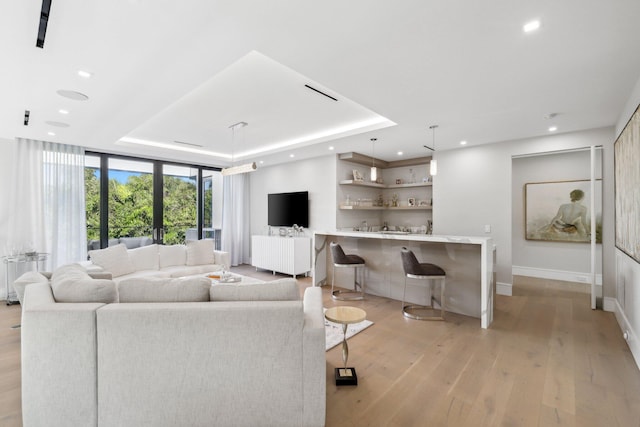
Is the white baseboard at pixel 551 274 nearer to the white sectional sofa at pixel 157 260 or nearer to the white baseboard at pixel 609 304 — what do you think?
the white baseboard at pixel 609 304

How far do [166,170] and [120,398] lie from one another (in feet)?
18.3

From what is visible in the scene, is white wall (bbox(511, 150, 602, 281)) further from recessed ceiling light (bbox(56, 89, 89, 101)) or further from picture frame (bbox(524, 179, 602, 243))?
recessed ceiling light (bbox(56, 89, 89, 101))

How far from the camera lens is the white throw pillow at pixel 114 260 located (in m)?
4.15

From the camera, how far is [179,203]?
6.57m

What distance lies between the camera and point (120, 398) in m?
1.68

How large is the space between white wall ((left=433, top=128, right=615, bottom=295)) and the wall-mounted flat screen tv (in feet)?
8.81

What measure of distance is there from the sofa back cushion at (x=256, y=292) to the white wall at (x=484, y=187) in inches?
168

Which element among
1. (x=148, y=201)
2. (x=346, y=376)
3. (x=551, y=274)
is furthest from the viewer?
(x=148, y=201)

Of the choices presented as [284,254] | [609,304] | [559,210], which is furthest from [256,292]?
[559,210]

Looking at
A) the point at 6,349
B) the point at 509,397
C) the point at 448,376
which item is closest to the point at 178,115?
the point at 6,349

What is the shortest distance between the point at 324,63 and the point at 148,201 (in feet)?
17.5

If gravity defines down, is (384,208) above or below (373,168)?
below

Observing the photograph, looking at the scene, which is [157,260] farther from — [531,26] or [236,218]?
[531,26]

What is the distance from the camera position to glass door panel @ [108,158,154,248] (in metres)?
5.62
